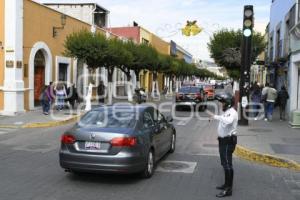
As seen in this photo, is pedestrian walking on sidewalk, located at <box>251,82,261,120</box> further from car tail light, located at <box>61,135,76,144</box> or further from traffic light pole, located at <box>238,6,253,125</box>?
car tail light, located at <box>61,135,76,144</box>

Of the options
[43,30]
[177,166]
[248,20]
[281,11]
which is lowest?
[177,166]

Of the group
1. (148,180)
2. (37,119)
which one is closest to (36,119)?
(37,119)

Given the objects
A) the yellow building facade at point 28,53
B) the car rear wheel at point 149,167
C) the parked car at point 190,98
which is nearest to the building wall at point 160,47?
the parked car at point 190,98

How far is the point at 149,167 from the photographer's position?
29.5 ft

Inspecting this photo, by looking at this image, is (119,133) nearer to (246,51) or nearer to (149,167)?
(149,167)

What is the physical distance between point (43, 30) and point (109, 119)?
16564 millimetres

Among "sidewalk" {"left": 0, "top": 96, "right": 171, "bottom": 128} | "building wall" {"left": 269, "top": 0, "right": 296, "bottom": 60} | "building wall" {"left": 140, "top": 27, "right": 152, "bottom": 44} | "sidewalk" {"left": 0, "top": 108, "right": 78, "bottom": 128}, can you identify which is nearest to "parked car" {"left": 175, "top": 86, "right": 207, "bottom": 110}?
"building wall" {"left": 269, "top": 0, "right": 296, "bottom": 60}

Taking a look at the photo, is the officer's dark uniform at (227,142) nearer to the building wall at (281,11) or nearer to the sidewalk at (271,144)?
the sidewalk at (271,144)

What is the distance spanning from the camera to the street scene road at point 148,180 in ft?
25.5

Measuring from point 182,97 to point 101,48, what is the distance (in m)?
5.68

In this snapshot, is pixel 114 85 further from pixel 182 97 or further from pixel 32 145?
pixel 32 145

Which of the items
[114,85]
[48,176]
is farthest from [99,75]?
[48,176]

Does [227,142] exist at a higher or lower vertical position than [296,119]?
higher

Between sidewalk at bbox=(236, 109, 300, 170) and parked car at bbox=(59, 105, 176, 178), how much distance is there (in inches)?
123
